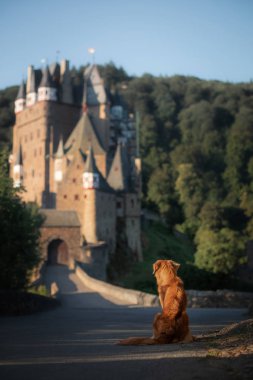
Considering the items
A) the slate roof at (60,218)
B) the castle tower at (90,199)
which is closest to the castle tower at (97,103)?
the castle tower at (90,199)

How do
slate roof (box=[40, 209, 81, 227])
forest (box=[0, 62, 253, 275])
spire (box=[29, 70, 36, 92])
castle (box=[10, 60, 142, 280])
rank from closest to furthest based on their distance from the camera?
slate roof (box=[40, 209, 81, 227]), castle (box=[10, 60, 142, 280]), forest (box=[0, 62, 253, 275]), spire (box=[29, 70, 36, 92])

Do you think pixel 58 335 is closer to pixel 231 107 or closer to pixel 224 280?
pixel 224 280

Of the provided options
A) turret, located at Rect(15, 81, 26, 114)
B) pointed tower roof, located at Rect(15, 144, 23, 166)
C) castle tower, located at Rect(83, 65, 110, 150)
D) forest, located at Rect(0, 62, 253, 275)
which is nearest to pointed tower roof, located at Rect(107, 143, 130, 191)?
castle tower, located at Rect(83, 65, 110, 150)

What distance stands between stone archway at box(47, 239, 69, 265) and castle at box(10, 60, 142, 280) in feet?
0.31

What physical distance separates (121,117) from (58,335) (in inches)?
2752

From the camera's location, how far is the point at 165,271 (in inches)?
372

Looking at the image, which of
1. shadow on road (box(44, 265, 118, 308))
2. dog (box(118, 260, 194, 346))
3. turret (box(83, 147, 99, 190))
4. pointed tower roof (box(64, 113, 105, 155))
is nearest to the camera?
dog (box(118, 260, 194, 346))

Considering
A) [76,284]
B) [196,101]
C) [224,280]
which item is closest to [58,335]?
[76,284]

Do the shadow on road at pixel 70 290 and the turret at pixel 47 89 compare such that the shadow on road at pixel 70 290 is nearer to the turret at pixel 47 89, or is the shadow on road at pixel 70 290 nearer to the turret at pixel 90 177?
the turret at pixel 90 177

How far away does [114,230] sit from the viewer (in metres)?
61.2

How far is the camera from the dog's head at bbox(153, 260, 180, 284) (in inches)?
369

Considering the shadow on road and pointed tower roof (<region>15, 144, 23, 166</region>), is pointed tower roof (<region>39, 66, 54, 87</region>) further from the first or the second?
Result: the shadow on road

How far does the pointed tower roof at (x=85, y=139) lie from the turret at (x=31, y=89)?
35.2 ft

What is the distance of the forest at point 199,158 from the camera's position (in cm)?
7303
